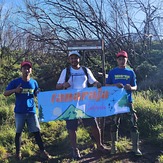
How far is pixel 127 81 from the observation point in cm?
489

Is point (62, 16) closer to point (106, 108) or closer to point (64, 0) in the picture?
point (64, 0)

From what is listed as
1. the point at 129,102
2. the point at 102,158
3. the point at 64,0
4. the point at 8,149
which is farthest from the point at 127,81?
the point at 64,0

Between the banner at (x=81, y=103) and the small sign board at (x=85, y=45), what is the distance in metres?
A: 0.97

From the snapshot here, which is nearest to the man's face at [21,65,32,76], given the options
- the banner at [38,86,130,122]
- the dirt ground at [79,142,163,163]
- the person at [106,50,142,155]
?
the banner at [38,86,130,122]

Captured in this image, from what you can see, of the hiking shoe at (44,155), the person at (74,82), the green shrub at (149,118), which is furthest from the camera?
the green shrub at (149,118)

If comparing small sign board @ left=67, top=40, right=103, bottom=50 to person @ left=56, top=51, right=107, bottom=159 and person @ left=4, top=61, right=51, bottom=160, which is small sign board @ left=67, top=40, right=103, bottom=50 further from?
person @ left=4, top=61, right=51, bottom=160

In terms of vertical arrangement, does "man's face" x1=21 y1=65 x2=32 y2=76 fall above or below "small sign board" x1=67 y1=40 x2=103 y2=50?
below

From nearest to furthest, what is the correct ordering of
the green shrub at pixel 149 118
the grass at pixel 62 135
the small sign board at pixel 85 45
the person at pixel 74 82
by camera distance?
the person at pixel 74 82, the grass at pixel 62 135, the small sign board at pixel 85 45, the green shrub at pixel 149 118

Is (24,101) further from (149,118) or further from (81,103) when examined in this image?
(149,118)

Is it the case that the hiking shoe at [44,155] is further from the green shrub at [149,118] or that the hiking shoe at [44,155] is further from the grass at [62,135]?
the green shrub at [149,118]

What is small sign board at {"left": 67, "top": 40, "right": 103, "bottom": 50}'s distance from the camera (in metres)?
5.50

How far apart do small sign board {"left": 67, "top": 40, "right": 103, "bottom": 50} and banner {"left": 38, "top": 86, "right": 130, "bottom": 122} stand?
0.97 metres

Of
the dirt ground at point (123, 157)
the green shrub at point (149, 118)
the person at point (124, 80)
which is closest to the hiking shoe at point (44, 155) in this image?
the dirt ground at point (123, 157)

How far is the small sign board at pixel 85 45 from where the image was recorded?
217 inches
